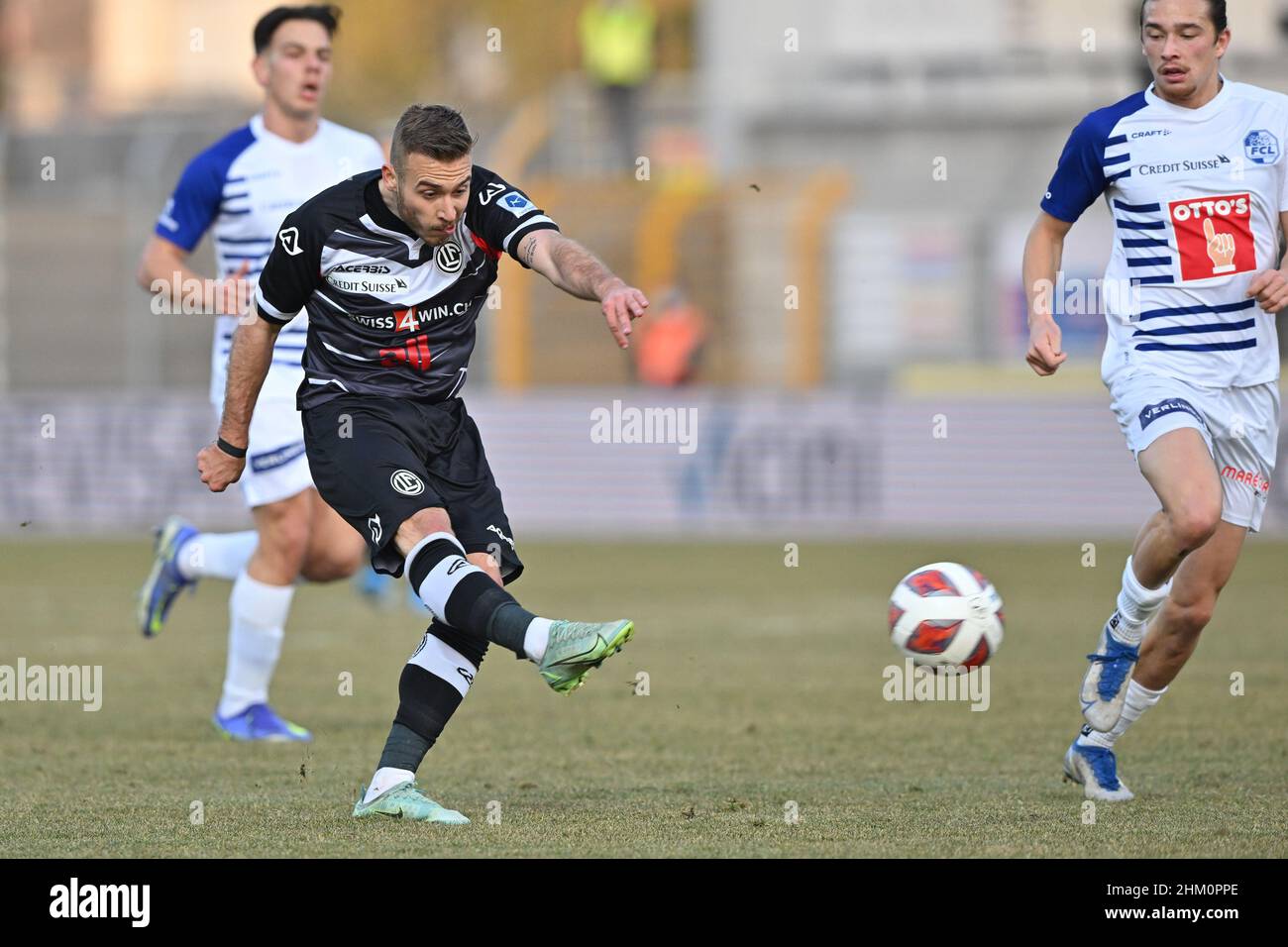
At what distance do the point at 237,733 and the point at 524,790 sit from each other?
1.93 meters

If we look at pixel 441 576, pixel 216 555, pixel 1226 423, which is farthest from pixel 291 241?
pixel 216 555

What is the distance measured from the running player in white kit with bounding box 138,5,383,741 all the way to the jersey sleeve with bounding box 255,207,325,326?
2.21m

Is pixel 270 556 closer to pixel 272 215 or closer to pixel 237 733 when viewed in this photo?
pixel 237 733

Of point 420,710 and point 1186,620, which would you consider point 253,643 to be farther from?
point 1186,620

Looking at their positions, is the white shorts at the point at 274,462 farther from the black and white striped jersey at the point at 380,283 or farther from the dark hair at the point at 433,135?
the dark hair at the point at 433,135

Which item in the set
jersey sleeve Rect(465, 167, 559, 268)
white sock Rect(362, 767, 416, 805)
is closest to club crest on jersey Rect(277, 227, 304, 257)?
jersey sleeve Rect(465, 167, 559, 268)

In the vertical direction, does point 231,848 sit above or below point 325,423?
below

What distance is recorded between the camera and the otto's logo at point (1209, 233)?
21.9 feet

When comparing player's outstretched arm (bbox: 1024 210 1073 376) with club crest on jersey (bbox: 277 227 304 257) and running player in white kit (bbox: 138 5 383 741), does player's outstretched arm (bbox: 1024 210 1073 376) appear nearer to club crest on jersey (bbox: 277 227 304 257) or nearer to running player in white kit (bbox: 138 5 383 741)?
club crest on jersey (bbox: 277 227 304 257)

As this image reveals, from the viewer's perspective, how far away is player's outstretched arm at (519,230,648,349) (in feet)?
18.8

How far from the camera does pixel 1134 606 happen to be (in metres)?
6.68

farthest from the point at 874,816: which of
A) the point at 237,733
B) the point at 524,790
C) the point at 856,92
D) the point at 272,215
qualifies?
the point at 856,92

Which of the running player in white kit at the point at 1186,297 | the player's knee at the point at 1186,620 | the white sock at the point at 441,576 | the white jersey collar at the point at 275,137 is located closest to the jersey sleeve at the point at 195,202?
the white jersey collar at the point at 275,137
